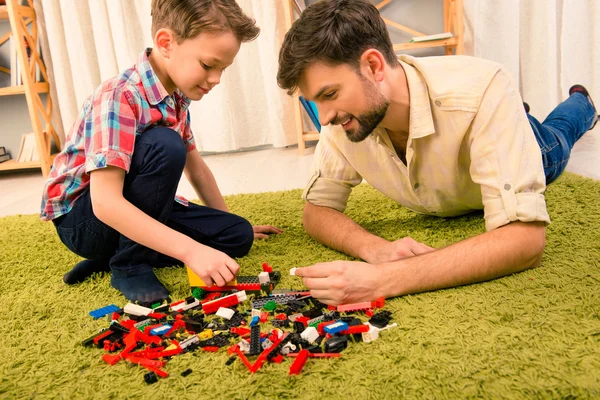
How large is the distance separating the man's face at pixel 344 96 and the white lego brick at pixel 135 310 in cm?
53

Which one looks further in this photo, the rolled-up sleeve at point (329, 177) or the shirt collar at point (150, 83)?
the rolled-up sleeve at point (329, 177)

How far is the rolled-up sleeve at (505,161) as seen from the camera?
1.02m

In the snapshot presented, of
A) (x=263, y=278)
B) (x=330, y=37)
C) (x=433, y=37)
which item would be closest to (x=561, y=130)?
(x=433, y=37)

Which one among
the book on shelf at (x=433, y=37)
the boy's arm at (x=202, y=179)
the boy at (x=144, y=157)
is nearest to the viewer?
the boy at (x=144, y=157)

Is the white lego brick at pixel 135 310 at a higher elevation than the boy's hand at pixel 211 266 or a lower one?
lower

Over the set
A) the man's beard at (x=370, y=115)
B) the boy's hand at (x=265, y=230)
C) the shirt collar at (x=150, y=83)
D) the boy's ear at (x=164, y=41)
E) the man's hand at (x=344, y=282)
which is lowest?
the boy's hand at (x=265, y=230)

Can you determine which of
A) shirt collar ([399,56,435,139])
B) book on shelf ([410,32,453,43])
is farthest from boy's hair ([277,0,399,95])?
book on shelf ([410,32,453,43])

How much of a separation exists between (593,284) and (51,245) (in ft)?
4.75

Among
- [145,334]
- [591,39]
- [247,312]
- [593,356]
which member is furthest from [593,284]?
[591,39]

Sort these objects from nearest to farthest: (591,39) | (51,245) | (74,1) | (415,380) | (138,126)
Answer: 1. (415,380)
2. (138,126)
3. (51,245)
4. (591,39)
5. (74,1)

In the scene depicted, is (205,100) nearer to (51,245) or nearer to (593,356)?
(51,245)

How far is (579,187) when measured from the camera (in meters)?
1.66

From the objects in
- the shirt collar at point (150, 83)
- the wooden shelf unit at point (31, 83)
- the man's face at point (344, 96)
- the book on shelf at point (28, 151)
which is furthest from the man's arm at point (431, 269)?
the book on shelf at point (28, 151)

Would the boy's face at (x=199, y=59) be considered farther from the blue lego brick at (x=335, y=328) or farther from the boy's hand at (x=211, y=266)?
the blue lego brick at (x=335, y=328)
